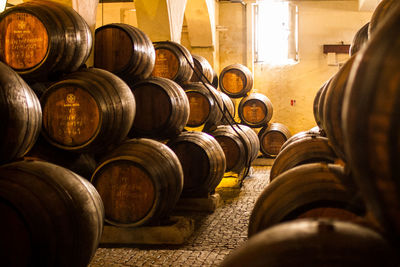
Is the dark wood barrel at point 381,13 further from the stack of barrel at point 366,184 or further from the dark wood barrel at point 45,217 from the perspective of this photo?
the dark wood barrel at point 45,217

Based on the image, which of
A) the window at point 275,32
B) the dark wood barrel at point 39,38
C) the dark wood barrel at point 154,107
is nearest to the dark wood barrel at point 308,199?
the dark wood barrel at point 39,38

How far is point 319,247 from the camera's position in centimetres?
96

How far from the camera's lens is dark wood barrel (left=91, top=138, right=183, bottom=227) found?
3.77 m

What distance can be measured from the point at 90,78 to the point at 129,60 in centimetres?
102

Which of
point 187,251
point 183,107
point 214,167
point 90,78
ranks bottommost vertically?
point 187,251

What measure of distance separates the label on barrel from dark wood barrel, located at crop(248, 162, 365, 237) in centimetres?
258

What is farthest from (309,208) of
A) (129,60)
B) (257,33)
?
(257,33)

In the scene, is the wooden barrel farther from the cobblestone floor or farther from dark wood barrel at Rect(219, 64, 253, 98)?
the cobblestone floor

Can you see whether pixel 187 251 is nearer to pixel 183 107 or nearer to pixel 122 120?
pixel 122 120

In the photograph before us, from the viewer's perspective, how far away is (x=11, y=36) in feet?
12.0

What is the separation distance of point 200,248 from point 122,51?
7.39 ft

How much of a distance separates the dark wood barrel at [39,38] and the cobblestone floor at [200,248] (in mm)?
1687

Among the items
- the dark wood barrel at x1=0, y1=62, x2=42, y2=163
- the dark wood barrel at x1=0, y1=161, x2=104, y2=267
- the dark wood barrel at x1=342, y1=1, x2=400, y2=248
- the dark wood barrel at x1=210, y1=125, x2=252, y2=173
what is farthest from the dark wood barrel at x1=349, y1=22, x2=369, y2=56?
the dark wood barrel at x1=210, y1=125, x2=252, y2=173

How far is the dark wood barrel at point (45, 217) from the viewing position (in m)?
1.92
